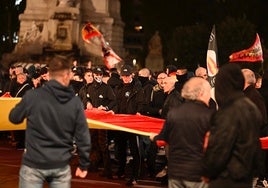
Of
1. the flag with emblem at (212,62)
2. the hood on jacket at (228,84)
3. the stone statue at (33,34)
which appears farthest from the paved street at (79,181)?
the stone statue at (33,34)

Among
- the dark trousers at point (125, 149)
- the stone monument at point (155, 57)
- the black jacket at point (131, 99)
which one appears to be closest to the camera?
the dark trousers at point (125, 149)

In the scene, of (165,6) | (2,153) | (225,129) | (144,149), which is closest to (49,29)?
(2,153)

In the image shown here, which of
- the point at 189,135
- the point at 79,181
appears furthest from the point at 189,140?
the point at 79,181

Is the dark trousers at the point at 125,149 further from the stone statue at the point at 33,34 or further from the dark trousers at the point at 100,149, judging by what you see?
the stone statue at the point at 33,34

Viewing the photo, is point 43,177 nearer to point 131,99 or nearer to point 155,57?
point 131,99

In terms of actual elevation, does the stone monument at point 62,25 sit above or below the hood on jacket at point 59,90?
above

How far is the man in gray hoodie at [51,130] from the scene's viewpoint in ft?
22.1

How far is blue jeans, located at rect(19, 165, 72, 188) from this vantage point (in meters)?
6.76

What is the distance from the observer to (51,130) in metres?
6.75

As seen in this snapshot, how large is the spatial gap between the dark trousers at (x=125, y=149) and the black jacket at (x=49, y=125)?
17.2 ft

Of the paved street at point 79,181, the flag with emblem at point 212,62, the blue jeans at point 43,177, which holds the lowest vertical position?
the paved street at point 79,181

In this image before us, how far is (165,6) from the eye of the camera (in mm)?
70188

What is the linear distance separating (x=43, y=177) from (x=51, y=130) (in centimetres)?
48

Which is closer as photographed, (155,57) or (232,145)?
(232,145)
